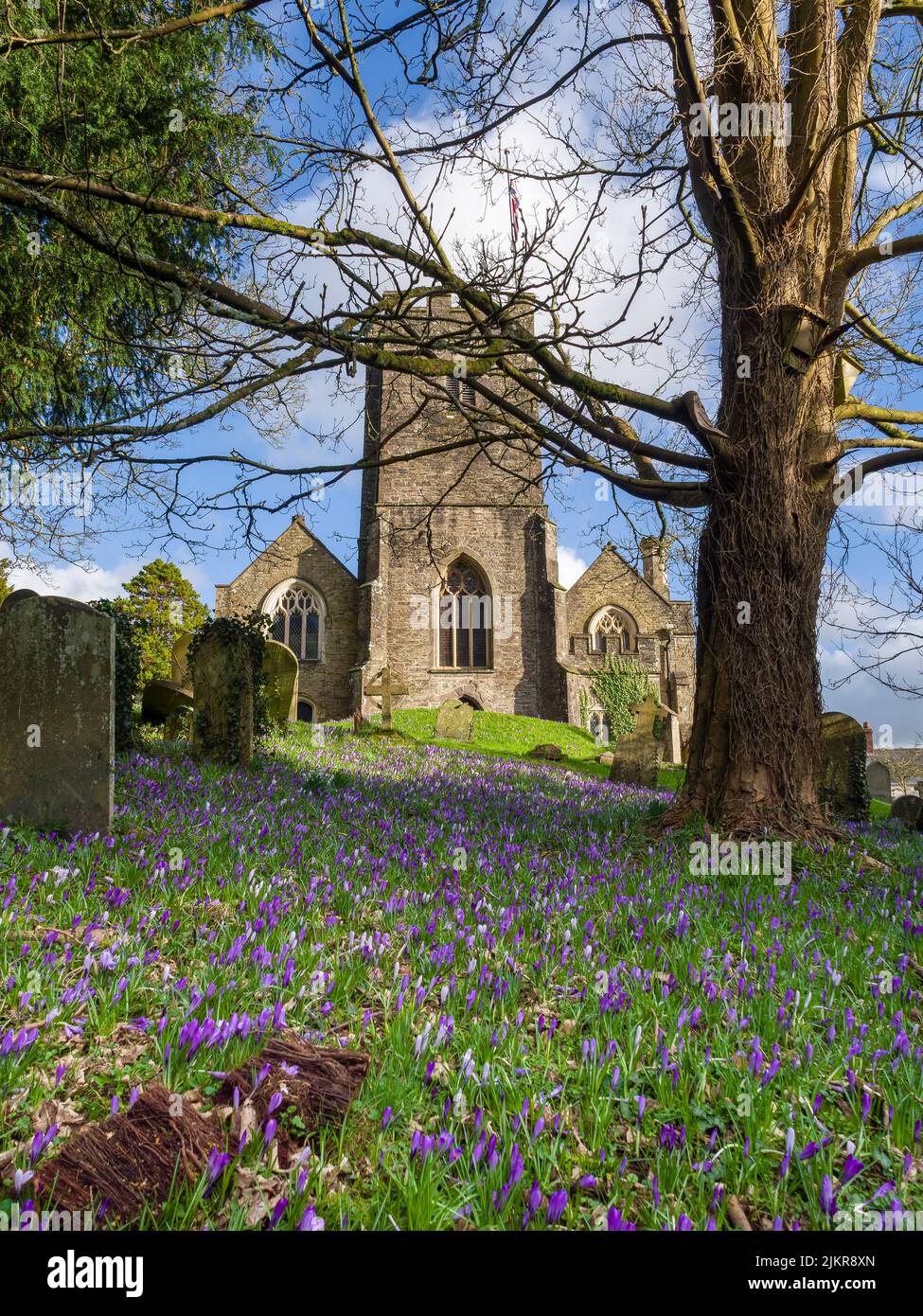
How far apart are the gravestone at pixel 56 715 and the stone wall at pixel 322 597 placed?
95.7ft

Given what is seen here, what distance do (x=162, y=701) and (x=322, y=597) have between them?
70.9 ft

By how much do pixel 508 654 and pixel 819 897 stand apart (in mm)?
28451

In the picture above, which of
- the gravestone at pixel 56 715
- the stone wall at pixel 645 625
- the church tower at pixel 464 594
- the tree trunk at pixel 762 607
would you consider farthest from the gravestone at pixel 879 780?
the gravestone at pixel 56 715

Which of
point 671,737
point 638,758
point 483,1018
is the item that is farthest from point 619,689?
point 483,1018

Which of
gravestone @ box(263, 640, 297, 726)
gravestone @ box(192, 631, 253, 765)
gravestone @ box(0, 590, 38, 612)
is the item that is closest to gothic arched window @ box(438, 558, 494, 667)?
gravestone @ box(263, 640, 297, 726)

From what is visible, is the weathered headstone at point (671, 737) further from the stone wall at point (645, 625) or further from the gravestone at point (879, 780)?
the gravestone at point (879, 780)

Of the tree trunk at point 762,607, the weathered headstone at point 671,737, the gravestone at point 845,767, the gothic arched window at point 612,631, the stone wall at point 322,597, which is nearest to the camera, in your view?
the tree trunk at point 762,607

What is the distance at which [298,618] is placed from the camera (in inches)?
1398

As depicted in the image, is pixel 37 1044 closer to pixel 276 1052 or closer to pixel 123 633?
pixel 276 1052

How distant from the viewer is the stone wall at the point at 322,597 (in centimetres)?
3422

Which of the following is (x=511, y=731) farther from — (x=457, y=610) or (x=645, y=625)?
(x=645, y=625)

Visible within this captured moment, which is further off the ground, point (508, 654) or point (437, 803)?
point (508, 654)
